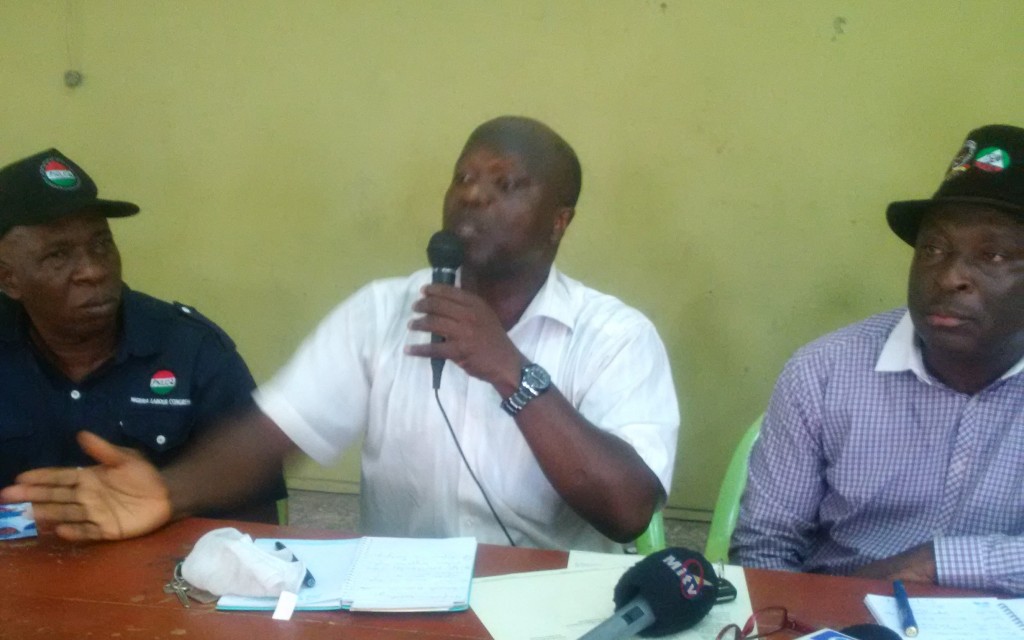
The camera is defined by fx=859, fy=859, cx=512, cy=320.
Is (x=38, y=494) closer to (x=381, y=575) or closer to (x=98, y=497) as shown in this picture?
(x=98, y=497)

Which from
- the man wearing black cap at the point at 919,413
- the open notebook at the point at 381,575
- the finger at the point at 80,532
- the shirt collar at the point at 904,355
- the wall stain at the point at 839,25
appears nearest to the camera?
the open notebook at the point at 381,575

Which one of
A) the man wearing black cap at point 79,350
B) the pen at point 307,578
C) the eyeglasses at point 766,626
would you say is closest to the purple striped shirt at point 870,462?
the eyeglasses at point 766,626

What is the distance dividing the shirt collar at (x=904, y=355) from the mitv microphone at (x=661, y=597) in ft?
2.35

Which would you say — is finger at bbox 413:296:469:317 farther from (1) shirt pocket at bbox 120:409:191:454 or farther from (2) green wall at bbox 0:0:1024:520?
(2) green wall at bbox 0:0:1024:520

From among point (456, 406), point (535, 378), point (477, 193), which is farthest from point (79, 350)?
point (535, 378)

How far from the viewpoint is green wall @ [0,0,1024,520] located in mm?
2512

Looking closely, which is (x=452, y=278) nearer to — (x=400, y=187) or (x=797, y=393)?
(x=797, y=393)

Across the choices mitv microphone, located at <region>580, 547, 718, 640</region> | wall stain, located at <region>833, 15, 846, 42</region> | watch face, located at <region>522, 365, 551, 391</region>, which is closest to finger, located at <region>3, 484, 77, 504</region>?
watch face, located at <region>522, 365, 551, 391</region>

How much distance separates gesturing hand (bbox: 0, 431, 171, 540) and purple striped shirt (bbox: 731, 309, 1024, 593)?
1.12 m

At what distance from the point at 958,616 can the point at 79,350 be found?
1.81 m

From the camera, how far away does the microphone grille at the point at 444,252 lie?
1.53m

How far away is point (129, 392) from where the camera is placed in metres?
1.95

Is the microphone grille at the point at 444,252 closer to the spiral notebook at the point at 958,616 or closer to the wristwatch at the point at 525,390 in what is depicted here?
the wristwatch at the point at 525,390

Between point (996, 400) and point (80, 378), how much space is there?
1.92m
